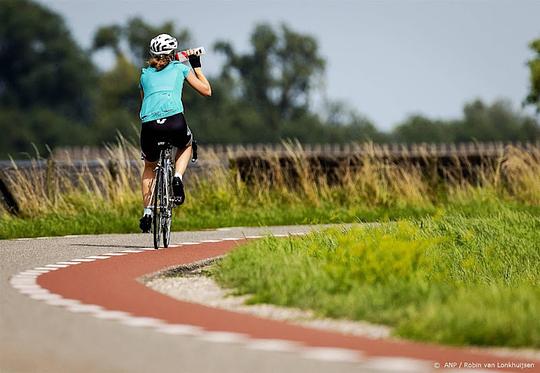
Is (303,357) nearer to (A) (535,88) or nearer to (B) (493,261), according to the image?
(B) (493,261)

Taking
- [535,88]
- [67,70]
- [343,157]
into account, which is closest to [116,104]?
[67,70]

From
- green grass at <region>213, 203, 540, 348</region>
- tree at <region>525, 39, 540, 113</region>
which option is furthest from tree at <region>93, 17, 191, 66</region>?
green grass at <region>213, 203, 540, 348</region>

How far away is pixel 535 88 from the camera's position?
49688mm

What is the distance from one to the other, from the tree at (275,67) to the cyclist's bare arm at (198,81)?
9844 cm

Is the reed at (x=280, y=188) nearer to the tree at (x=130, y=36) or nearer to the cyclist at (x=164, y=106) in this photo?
the cyclist at (x=164, y=106)

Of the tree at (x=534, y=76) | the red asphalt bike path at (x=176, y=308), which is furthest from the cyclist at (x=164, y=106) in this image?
the tree at (x=534, y=76)

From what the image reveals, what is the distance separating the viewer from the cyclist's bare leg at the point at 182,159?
13.3 m

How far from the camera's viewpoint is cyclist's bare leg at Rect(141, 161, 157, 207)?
13.4m

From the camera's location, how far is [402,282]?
884 centimetres

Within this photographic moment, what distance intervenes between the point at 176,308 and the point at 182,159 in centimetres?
500

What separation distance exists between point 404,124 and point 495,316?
387ft

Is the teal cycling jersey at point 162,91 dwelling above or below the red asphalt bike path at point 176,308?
above

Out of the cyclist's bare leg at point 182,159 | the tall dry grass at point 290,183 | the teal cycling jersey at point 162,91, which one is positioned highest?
the teal cycling jersey at point 162,91

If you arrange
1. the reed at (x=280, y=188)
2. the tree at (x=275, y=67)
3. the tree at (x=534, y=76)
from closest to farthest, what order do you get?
the reed at (x=280, y=188) → the tree at (x=534, y=76) → the tree at (x=275, y=67)
